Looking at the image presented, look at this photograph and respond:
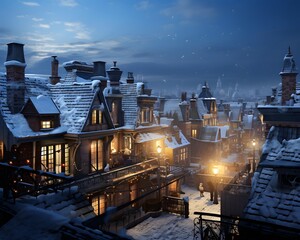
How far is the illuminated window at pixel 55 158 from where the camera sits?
63.5 ft

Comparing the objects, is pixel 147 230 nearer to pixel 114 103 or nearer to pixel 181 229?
pixel 181 229

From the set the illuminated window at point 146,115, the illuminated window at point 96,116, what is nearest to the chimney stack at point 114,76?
the illuminated window at point 146,115

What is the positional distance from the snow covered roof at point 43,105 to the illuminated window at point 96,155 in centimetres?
409

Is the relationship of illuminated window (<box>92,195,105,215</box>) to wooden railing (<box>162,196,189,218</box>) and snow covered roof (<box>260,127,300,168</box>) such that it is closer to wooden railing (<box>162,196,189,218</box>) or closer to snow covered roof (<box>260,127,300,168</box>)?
wooden railing (<box>162,196,189,218</box>)

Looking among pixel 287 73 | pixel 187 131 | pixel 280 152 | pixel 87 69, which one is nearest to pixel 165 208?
pixel 280 152


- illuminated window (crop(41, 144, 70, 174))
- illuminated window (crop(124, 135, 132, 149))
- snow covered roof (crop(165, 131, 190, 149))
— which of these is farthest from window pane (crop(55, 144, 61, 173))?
snow covered roof (crop(165, 131, 190, 149))

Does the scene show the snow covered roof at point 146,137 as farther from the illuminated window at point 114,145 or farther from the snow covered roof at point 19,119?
the snow covered roof at point 19,119

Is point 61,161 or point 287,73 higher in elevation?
point 287,73

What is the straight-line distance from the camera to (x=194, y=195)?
32906 mm

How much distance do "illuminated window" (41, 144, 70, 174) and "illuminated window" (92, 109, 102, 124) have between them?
114 inches

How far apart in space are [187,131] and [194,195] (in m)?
16.5

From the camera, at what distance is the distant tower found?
17.0 m

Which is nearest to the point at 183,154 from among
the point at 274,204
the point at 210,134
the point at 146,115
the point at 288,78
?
the point at 210,134

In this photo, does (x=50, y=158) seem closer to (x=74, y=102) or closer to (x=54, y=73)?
(x=74, y=102)
